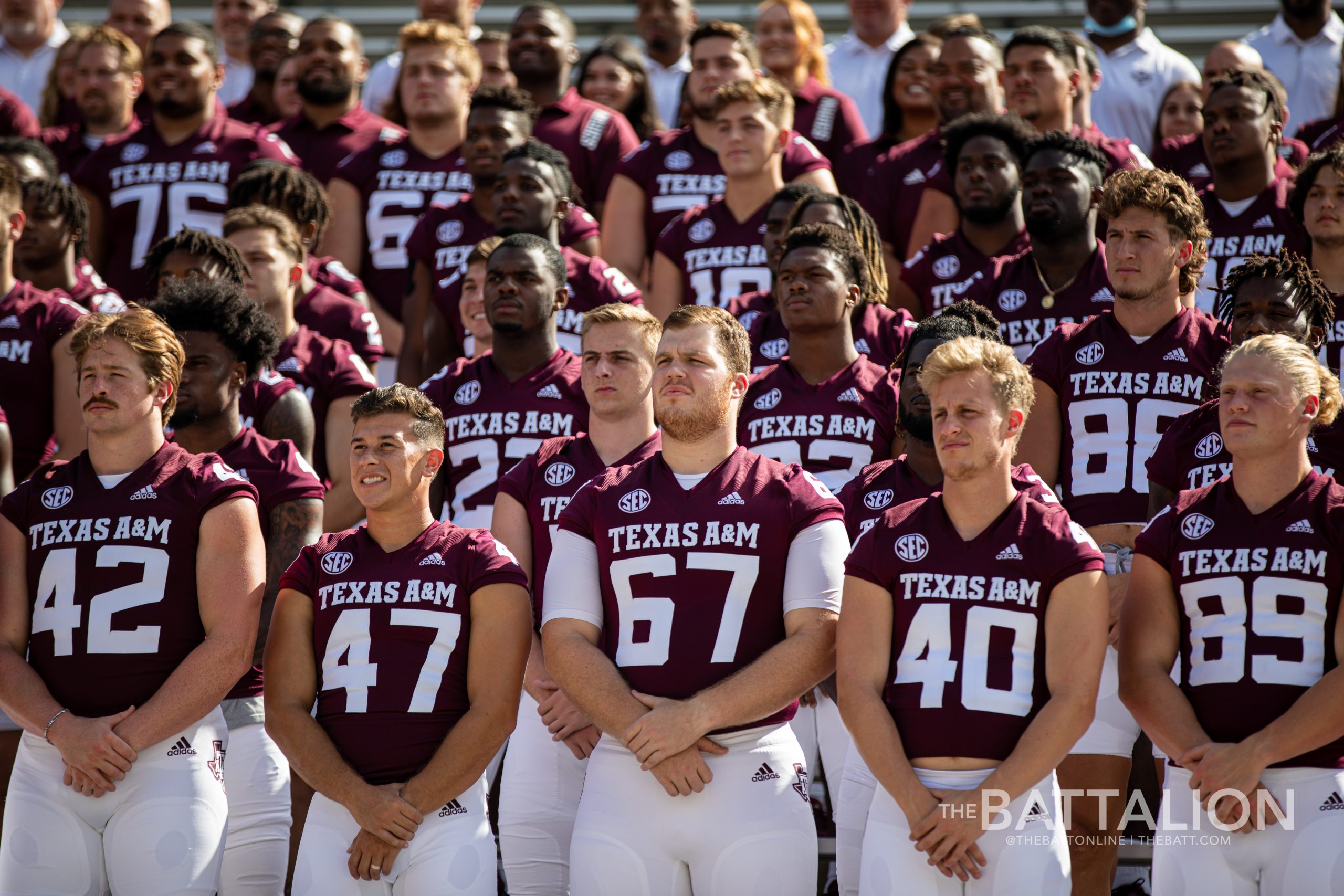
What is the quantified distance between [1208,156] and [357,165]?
4248 mm

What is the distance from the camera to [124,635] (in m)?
4.34

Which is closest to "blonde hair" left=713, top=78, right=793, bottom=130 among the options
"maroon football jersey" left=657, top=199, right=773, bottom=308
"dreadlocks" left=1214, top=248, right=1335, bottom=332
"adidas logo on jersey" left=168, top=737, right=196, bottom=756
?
"maroon football jersey" left=657, top=199, right=773, bottom=308

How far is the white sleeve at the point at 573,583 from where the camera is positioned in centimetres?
426

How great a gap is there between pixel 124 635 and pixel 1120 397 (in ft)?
10.7

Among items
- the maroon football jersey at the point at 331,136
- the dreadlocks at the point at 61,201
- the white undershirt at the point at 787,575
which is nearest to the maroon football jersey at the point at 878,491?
the white undershirt at the point at 787,575

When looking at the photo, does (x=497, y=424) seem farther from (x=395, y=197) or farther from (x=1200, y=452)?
(x=395, y=197)

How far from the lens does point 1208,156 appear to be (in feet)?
22.2

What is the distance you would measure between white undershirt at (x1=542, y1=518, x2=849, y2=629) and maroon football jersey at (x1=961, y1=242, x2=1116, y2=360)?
2.12 meters

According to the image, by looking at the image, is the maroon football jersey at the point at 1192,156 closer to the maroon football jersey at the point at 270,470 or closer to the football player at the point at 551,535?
the football player at the point at 551,535

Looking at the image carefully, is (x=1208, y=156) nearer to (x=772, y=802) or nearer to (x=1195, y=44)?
(x=772, y=802)

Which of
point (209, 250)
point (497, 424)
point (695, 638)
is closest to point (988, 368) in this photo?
point (695, 638)

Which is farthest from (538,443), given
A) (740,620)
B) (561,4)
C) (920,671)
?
(561,4)

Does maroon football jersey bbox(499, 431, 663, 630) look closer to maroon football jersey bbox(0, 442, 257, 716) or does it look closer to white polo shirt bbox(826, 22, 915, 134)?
maroon football jersey bbox(0, 442, 257, 716)

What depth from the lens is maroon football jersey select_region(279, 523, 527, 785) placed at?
4.20 metres
